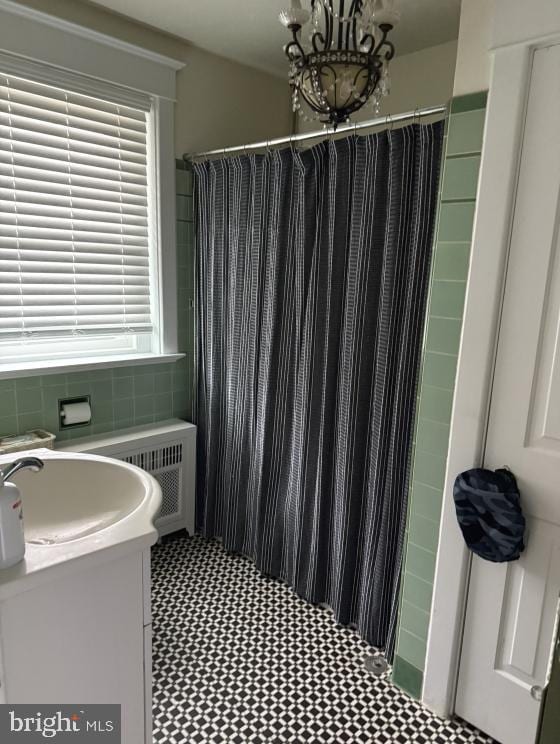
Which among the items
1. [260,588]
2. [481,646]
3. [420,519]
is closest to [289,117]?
[420,519]

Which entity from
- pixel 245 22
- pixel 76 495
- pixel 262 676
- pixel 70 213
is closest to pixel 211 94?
pixel 245 22

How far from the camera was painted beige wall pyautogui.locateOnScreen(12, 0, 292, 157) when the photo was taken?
7.23 feet

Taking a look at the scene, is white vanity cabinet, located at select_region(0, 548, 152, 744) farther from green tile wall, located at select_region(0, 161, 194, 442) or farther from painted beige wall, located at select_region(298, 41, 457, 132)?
painted beige wall, located at select_region(298, 41, 457, 132)

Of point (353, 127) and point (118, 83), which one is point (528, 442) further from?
point (118, 83)

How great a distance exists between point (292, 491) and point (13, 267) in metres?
1.51

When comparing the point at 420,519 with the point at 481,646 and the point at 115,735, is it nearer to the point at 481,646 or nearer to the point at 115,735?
the point at 481,646

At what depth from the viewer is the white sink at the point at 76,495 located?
1.38 metres

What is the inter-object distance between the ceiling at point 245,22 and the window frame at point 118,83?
5.6 inches

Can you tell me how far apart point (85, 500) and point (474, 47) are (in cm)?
169

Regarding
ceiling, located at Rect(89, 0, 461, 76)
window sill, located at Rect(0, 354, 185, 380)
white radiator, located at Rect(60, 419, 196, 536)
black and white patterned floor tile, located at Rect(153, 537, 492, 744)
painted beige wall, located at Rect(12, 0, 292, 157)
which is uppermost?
ceiling, located at Rect(89, 0, 461, 76)

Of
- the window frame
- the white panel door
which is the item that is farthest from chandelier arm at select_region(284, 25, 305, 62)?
the window frame

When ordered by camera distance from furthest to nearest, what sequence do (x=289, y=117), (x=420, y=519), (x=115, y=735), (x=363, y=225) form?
(x=289, y=117) < (x=363, y=225) < (x=420, y=519) < (x=115, y=735)

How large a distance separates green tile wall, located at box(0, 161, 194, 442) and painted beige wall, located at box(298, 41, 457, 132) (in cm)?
110

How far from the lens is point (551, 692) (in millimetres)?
686
